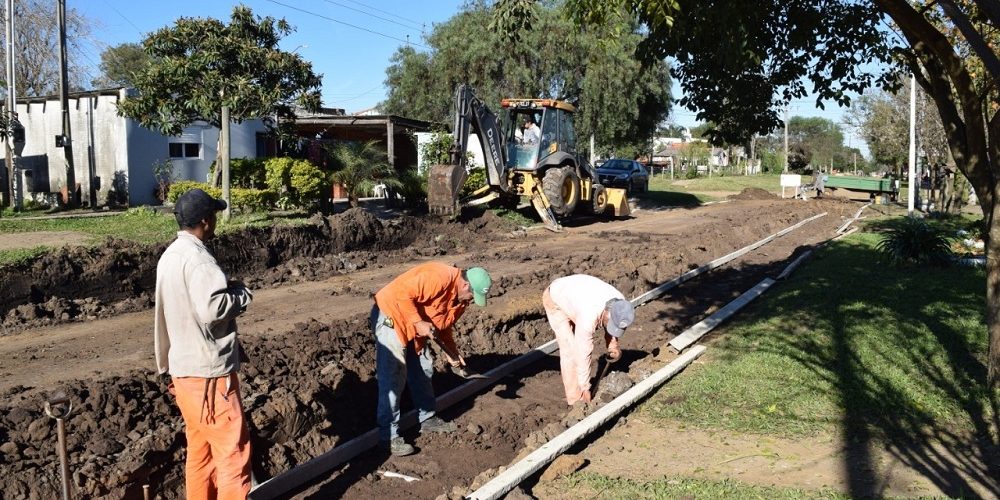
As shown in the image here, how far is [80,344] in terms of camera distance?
362 inches

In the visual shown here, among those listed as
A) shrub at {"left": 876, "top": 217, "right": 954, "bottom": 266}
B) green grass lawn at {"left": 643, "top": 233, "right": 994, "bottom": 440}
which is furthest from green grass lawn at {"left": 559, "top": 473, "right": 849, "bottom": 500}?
shrub at {"left": 876, "top": 217, "right": 954, "bottom": 266}

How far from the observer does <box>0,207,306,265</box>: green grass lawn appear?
47.5 ft

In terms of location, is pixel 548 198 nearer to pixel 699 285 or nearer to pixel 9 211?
pixel 699 285

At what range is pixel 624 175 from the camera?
34.8 m

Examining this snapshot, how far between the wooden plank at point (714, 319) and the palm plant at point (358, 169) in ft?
36.6

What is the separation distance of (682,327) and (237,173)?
43.3ft

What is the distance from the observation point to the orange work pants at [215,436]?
4.30 m

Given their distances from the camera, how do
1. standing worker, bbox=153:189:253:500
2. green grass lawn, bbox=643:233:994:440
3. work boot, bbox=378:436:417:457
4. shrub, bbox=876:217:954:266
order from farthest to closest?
shrub, bbox=876:217:954:266
green grass lawn, bbox=643:233:994:440
work boot, bbox=378:436:417:457
standing worker, bbox=153:189:253:500

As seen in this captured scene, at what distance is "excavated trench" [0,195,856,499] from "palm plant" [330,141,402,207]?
3.28 meters

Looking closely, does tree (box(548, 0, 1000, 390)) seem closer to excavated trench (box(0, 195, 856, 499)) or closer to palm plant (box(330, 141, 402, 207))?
excavated trench (box(0, 195, 856, 499))

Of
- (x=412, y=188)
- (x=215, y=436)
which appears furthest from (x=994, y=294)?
(x=412, y=188)

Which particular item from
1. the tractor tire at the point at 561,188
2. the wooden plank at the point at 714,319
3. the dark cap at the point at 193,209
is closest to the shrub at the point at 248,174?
the tractor tire at the point at 561,188

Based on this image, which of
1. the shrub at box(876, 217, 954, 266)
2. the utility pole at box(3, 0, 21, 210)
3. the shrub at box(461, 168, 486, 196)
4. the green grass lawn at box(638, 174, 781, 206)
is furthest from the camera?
the green grass lawn at box(638, 174, 781, 206)

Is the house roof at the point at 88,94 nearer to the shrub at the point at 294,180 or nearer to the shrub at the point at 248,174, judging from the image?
the shrub at the point at 248,174
